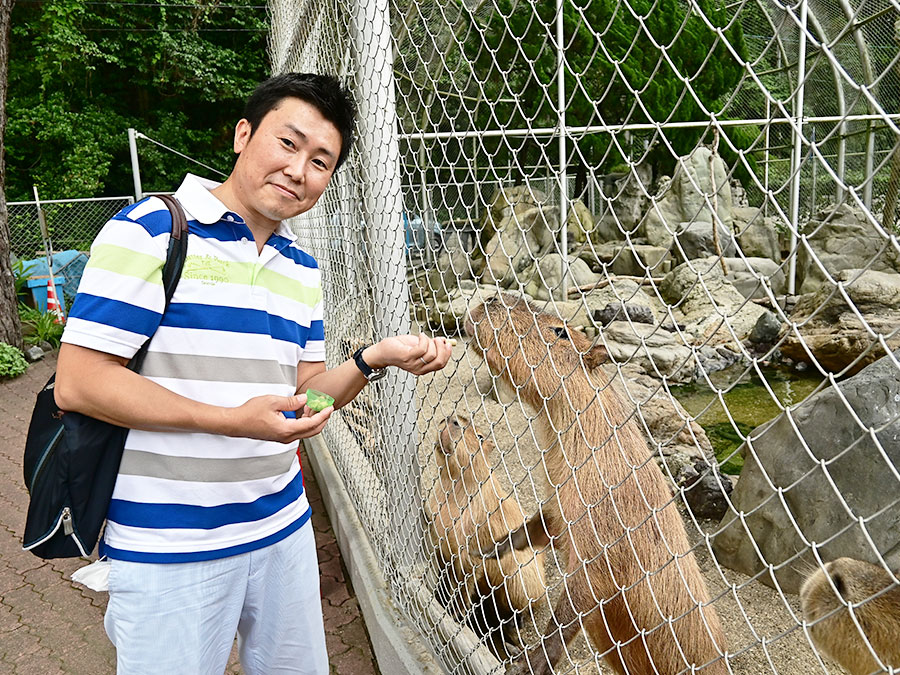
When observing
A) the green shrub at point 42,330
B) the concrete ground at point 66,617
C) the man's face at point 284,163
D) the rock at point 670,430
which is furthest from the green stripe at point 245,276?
the green shrub at point 42,330

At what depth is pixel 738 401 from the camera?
6102 millimetres

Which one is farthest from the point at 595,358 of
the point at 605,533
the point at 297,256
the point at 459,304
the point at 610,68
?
the point at 610,68

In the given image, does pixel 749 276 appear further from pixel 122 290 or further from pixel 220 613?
pixel 122 290

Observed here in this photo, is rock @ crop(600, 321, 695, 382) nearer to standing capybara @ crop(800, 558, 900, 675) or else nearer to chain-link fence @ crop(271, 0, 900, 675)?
chain-link fence @ crop(271, 0, 900, 675)

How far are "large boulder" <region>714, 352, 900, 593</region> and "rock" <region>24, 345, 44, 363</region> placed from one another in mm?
9069

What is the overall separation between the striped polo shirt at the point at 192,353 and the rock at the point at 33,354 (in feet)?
29.9

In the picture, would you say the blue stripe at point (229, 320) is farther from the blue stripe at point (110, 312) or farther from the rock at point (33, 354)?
the rock at point (33, 354)

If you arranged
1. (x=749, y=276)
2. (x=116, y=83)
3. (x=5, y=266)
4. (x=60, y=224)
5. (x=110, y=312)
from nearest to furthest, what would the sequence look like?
(x=110, y=312)
(x=5, y=266)
(x=749, y=276)
(x=60, y=224)
(x=116, y=83)

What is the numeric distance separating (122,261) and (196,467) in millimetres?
471

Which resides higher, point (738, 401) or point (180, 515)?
point (180, 515)

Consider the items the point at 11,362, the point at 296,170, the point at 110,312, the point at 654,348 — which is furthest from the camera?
the point at 11,362

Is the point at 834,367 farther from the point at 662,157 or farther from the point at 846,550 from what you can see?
the point at 662,157

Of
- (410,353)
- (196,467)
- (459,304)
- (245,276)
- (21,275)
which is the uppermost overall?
(245,276)

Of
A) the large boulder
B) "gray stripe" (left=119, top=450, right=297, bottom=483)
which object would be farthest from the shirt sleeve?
the large boulder
